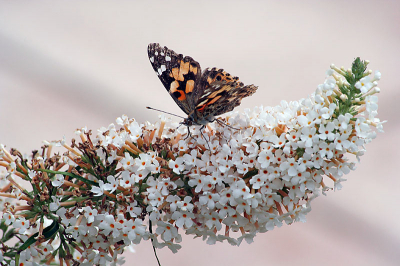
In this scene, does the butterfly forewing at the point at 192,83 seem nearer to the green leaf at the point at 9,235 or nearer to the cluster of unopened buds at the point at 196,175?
the cluster of unopened buds at the point at 196,175

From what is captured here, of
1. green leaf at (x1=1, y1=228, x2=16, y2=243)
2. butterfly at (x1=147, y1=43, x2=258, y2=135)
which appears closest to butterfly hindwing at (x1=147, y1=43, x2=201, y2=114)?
butterfly at (x1=147, y1=43, x2=258, y2=135)

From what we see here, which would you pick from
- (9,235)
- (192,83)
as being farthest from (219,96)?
(9,235)

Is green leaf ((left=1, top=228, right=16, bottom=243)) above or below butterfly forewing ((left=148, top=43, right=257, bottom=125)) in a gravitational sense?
below

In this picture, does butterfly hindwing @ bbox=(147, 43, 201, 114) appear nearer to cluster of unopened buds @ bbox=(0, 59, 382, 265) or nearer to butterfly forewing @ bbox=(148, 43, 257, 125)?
butterfly forewing @ bbox=(148, 43, 257, 125)

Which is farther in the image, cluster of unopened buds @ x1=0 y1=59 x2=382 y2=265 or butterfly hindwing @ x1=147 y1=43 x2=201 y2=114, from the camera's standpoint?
butterfly hindwing @ x1=147 y1=43 x2=201 y2=114

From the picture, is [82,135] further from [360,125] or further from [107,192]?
[360,125]

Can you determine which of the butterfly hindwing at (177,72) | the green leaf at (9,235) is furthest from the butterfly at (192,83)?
the green leaf at (9,235)

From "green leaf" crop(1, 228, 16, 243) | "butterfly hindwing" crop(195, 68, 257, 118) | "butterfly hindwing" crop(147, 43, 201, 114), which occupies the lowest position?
"green leaf" crop(1, 228, 16, 243)
